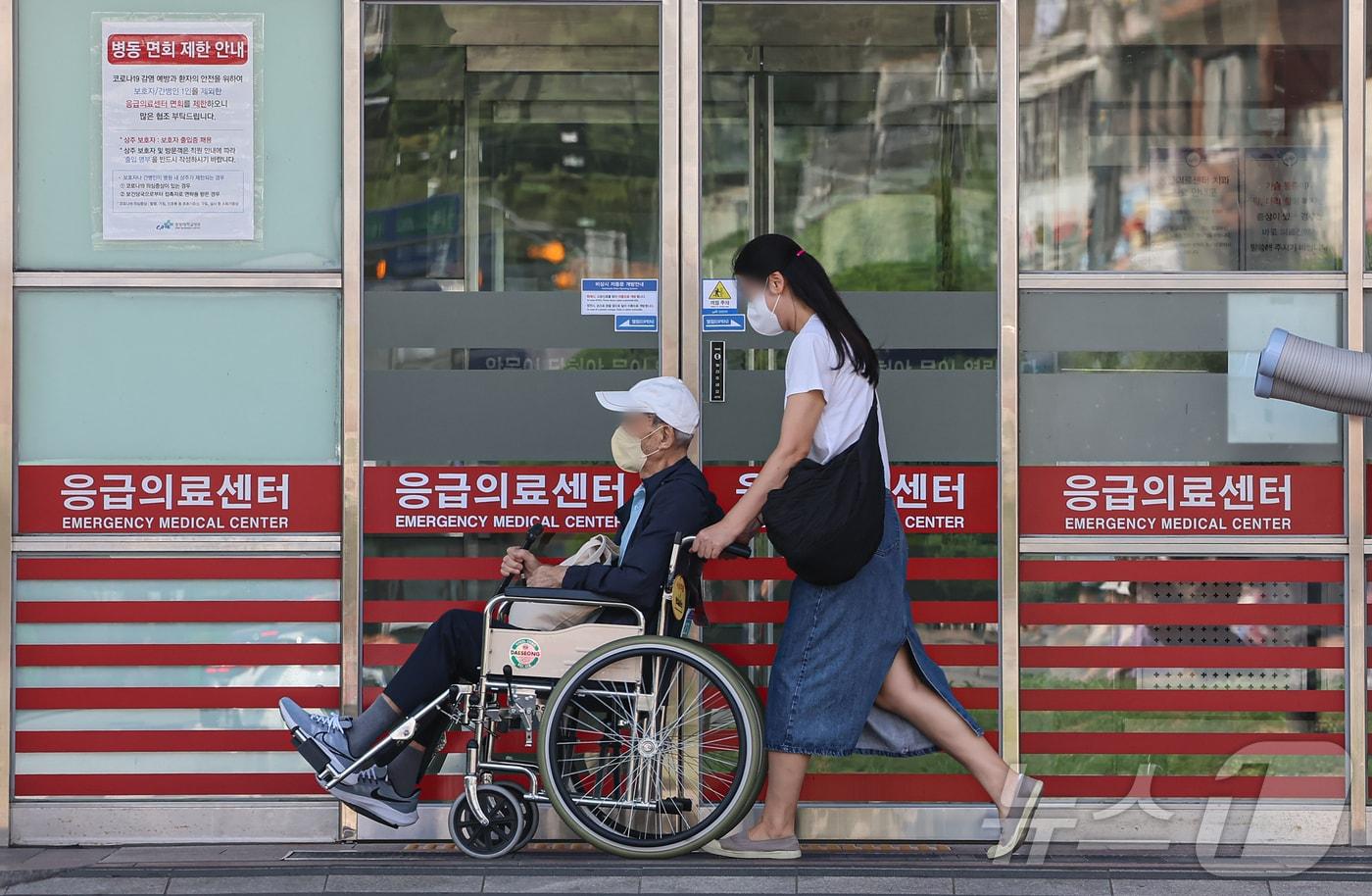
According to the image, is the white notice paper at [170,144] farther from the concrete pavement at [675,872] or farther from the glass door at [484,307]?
the concrete pavement at [675,872]

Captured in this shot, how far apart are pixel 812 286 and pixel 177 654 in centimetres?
264

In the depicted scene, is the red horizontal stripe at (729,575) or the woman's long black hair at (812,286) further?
the red horizontal stripe at (729,575)

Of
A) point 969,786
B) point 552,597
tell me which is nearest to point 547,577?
point 552,597

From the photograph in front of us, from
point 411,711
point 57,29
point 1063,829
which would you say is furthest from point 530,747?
point 57,29

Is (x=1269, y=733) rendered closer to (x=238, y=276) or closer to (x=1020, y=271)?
(x=1020, y=271)

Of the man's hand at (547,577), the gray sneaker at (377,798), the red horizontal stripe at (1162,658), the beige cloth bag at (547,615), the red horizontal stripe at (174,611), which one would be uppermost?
the man's hand at (547,577)

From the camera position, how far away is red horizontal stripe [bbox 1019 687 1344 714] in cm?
584

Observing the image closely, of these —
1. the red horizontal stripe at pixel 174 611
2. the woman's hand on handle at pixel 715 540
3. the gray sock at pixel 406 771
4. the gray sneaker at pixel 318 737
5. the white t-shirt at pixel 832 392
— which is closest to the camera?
the woman's hand on handle at pixel 715 540

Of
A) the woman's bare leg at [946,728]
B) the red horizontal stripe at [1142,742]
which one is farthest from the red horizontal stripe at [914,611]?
the woman's bare leg at [946,728]

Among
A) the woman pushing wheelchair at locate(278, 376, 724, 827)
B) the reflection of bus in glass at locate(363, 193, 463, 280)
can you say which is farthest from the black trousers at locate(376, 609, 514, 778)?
the reflection of bus in glass at locate(363, 193, 463, 280)

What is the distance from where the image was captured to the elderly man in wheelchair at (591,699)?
505 cm

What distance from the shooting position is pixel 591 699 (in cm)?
516

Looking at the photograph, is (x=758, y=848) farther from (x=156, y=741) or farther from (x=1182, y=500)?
(x=156, y=741)

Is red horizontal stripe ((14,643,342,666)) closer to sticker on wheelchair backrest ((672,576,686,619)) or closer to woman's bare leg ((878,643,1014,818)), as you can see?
sticker on wheelchair backrest ((672,576,686,619))
